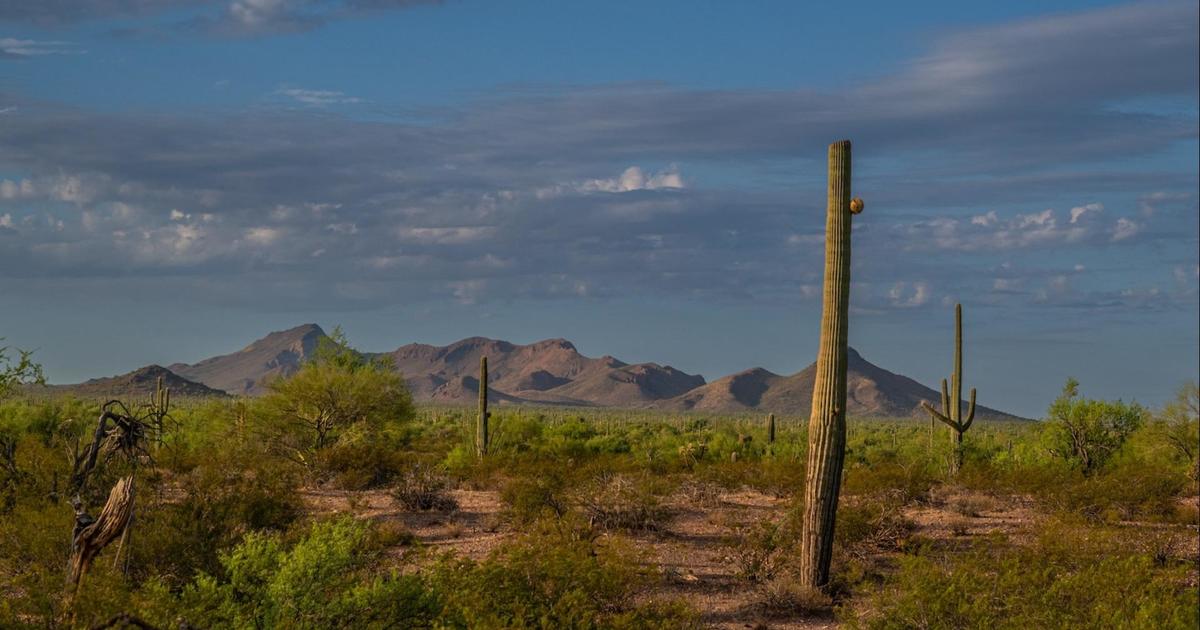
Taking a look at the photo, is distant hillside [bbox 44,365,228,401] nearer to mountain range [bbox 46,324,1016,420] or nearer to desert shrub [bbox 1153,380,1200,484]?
mountain range [bbox 46,324,1016,420]

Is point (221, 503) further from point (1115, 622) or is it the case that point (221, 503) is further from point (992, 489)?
point (992, 489)

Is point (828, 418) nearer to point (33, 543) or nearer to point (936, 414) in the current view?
point (33, 543)

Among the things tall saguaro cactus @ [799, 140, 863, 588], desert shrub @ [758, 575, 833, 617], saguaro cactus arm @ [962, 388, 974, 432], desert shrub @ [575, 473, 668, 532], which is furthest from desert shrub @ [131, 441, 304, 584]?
saguaro cactus arm @ [962, 388, 974, 432]

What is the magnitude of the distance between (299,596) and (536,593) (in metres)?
2.65

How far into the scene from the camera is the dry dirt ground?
51.2ft

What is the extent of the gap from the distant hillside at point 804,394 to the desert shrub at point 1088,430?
104417 millimetres

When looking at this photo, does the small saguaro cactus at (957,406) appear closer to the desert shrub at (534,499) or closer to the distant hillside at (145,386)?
the desert shrub at (534,499)

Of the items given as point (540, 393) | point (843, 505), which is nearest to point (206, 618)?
point (843, 505)

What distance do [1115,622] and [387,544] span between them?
9.87 metres

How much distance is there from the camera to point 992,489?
24422 millimetres

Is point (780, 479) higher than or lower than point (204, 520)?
lower

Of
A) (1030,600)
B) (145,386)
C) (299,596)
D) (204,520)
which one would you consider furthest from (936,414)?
(145,386)

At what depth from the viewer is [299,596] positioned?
926cm

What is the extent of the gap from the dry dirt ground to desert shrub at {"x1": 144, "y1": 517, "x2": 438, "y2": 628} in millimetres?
4686
